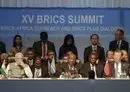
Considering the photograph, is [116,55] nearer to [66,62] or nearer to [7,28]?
[66,62]

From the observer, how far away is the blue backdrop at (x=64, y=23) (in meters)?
12.9

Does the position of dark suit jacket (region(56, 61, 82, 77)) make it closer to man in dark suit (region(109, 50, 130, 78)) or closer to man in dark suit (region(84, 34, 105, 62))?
man in dark suit (region(109, 50, 130, 78))

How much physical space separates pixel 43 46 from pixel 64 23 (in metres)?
1.10

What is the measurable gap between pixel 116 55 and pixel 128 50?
1.57 m

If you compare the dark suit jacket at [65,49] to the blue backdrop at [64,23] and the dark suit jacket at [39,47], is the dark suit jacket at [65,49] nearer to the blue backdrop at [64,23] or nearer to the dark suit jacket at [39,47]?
the dark suit jacket at [39,47]

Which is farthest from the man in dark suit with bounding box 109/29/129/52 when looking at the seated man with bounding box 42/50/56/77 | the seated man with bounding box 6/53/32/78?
the seated man with bounding box 6/53/32/78

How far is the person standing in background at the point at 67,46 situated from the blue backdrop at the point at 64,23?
0.36 m

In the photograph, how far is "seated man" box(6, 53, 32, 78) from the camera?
10.3 metres

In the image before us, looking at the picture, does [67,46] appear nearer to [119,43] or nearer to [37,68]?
[119,43]

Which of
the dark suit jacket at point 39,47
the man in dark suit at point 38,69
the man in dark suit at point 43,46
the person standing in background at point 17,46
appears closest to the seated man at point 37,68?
the man in dark suit at point 38,69

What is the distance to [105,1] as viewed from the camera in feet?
44.4

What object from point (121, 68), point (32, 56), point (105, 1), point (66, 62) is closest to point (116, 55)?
point (121, 68)
